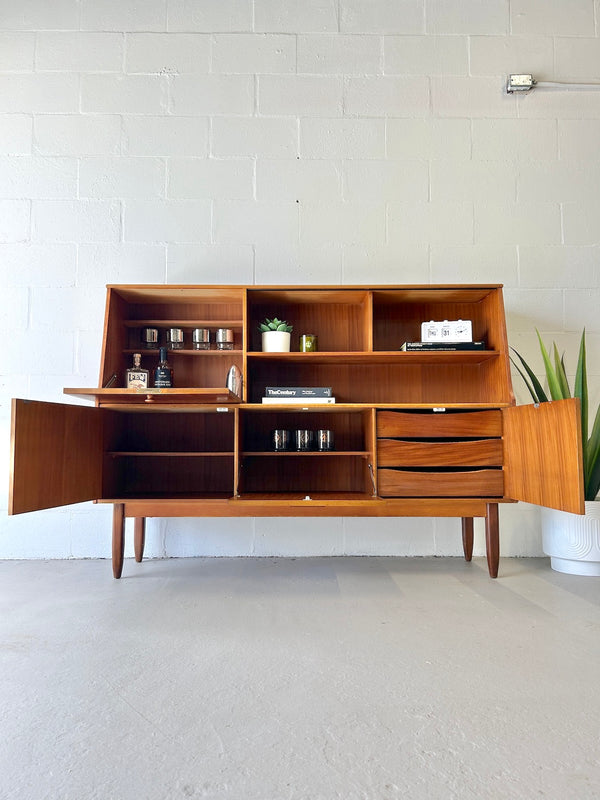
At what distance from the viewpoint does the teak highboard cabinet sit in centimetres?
211

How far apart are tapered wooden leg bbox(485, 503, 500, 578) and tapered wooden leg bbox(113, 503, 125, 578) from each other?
165 cm

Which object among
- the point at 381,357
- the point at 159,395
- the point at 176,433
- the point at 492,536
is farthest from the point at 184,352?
the point at 492,536

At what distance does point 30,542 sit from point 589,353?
3.31 m

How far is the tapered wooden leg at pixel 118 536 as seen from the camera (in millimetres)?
2439

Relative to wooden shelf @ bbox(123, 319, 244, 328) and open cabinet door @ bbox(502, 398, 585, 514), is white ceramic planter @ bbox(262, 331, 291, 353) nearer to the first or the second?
wooden shelf @ bbox(123, 319, 244, 328)

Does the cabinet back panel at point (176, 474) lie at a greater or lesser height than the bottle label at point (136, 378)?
lesser

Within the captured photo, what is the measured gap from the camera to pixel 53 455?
81.0 inches

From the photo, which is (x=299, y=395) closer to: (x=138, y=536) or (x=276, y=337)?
(x=276, y=337)

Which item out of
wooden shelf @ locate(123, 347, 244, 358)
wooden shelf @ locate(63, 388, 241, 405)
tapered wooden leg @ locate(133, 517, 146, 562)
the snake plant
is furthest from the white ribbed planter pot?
tapered wooden leg @ locate(133, 517, 146, 562)

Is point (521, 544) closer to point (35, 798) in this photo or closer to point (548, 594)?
point (548, 594)

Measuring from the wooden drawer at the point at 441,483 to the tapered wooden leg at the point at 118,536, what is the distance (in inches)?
46.4

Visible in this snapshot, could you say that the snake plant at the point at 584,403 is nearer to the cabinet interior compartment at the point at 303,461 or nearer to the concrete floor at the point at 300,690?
the concrete floor at the point at 300,690

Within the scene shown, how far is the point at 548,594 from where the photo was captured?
2.27 metres

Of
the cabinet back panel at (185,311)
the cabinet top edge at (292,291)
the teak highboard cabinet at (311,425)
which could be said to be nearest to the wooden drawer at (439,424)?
the teak highboard cabinet at (311,425)
